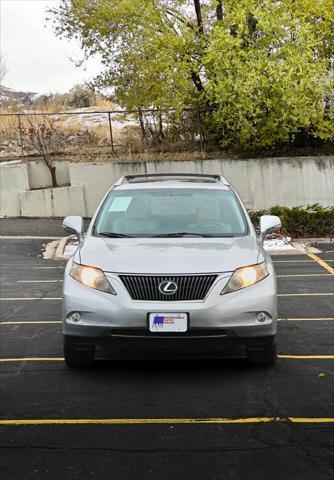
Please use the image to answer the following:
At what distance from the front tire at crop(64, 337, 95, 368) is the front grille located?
2.28 feet

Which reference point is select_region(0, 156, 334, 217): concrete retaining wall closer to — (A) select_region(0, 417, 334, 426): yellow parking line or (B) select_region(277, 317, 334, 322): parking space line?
(B) select_region(277, 317, 334, 322): parking space line

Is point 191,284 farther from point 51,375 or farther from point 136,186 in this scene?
point 136,186

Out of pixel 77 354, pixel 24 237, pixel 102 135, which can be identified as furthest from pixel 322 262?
pixel 102 135

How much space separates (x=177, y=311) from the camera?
5.41 m

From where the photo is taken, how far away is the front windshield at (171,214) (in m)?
6.59

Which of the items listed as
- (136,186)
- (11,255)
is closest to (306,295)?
(136,186)

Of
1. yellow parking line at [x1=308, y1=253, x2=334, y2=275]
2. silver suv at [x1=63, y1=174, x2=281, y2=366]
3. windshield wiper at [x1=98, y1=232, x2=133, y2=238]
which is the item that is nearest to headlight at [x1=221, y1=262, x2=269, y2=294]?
silver suv at [x1=63, y1=174, x2=281, y2=366]

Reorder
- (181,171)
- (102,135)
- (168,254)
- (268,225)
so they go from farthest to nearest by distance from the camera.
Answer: (102,135) → (181,171) → (268,225) → (168,254)

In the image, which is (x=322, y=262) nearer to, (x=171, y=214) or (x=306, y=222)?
(x=306, y=222)

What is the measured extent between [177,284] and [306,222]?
1231 cm

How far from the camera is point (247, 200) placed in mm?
20609

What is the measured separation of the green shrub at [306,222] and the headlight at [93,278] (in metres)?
11.8

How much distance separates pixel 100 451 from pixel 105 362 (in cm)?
212

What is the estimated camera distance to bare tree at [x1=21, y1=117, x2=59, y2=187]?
22198mm
